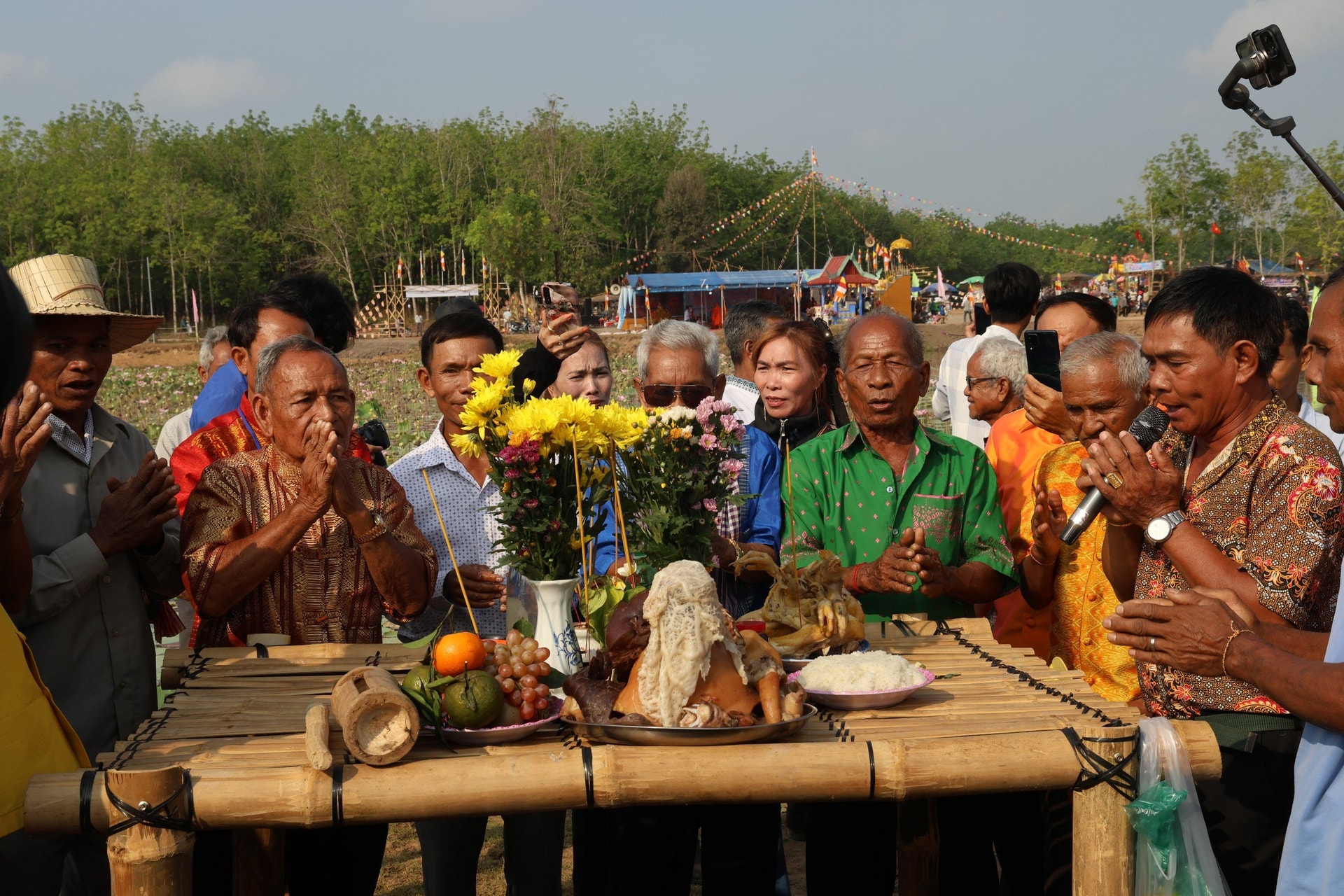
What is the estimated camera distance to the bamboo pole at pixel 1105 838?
7.82 ft

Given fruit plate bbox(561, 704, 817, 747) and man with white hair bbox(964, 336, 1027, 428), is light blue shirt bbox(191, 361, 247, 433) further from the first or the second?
man with white hair bbox(964, 336, 1027, 428)

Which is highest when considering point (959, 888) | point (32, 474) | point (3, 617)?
point (32, 474)

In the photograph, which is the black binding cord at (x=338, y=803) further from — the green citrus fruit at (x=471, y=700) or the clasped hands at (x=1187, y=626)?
the clasped hands at (x=1187, y=626)

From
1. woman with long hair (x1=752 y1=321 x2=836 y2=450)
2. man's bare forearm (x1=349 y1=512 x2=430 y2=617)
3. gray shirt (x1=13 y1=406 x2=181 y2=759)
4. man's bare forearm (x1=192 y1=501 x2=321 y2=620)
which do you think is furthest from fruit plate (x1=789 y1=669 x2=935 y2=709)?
woman with long hair (x1=752 y1=321 x2=836 y2=450)

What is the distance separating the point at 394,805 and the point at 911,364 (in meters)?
2.38

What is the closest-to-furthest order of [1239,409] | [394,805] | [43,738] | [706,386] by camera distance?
[394,805] < [43,738] < [1239,409] < [706,386]

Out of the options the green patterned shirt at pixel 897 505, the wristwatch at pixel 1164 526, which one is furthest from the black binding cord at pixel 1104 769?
the green patterned shirt at pixel 897 505

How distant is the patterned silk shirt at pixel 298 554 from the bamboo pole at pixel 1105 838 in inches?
77.8

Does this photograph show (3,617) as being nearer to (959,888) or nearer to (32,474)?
(32,474)

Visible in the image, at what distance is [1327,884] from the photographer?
225 cm

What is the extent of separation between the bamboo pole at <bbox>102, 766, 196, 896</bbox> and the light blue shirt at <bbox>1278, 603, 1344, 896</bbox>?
2327 mm

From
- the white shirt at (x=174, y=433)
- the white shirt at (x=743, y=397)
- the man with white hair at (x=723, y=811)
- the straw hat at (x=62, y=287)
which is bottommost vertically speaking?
the man with white hair at (x=723, y=811)

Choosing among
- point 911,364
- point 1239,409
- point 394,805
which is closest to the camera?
point 394,805

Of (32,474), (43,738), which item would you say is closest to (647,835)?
(43,738)
